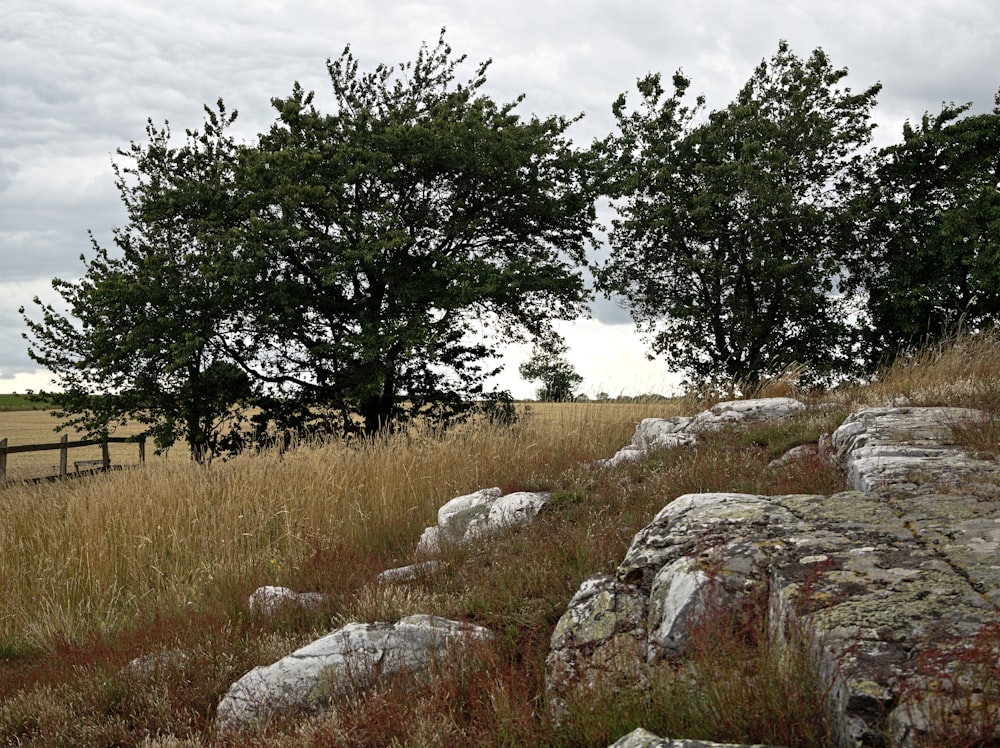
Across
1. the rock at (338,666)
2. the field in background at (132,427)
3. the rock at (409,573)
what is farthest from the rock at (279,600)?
the field in background at (132,427)

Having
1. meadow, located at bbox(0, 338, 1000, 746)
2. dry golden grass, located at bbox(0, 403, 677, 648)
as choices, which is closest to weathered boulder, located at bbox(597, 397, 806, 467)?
meadow, located at bbox(0, 338, 1000, 746)

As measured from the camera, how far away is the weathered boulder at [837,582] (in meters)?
3.37

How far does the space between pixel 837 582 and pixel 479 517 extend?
15.6ft

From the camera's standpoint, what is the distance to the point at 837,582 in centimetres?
404

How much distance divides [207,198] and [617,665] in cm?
2207

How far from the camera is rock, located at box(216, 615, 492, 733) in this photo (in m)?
5.02

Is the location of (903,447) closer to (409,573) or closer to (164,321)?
(409,573)

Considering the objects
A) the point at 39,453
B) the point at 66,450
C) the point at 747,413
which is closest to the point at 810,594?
the point at 747,413

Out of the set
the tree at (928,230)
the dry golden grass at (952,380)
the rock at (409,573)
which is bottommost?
the rock at (409,573)

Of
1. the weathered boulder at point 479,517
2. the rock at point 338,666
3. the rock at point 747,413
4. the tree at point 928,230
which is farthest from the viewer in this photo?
the tree at point 928,230

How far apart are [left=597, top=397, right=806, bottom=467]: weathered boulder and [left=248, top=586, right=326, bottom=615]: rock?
4.41 m

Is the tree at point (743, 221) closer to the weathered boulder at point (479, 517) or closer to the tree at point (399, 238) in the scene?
the tree at point (399, 238)

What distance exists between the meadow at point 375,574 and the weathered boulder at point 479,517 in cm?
25

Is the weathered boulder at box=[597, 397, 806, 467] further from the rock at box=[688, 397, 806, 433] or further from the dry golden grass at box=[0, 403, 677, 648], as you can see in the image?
the dry golden grass at box=[0, 403, 677, 648]
